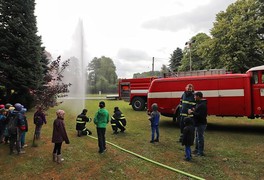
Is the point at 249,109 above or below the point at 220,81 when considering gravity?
below

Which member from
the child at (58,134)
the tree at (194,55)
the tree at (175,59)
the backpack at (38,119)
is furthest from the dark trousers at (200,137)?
the tree at (175,59)

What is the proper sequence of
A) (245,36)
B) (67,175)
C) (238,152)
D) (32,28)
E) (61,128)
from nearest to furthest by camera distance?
(67,175)
(61,128)
(238,152)
(32,28)
(245,36)

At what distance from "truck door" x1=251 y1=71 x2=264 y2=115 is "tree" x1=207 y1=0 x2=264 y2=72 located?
63.9 ft

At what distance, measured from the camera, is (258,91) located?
1046 centimetres

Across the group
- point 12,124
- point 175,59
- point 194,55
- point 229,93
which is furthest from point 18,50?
point 175,59

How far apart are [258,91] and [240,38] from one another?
21.6m

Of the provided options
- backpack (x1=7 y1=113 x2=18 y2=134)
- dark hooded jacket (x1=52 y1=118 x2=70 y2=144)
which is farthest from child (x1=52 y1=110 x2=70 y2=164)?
backpack (x1=7 y1=113 x2=18 y2=134)

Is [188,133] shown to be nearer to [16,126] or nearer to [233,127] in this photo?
[16,126]

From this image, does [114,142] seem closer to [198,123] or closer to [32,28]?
[198,123]

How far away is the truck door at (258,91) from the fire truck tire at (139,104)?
9990 mm

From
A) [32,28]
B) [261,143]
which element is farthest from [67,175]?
[32,28]

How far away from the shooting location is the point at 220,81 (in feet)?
36.9

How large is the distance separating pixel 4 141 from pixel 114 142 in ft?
14.7

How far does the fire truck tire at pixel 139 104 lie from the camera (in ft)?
63.3
